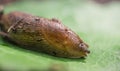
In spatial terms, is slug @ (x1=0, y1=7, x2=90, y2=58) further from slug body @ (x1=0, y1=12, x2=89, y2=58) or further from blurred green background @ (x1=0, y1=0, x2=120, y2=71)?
blurred green background @ (x1=0, y1=0, x2=120, y2=71)

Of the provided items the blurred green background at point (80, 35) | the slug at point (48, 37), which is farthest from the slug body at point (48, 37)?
the blurred green background at point (80, 35)

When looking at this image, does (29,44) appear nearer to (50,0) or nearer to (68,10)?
(68,10)

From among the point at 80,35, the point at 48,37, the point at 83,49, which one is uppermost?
the point at 80,35

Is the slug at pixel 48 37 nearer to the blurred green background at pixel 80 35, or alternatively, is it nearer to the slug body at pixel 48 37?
the slug body at pixel 48 37

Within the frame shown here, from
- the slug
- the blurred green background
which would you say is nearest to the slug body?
the slug

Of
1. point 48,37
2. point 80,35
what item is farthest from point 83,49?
point 80,35

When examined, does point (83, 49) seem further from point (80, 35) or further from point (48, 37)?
point (80, 35)
